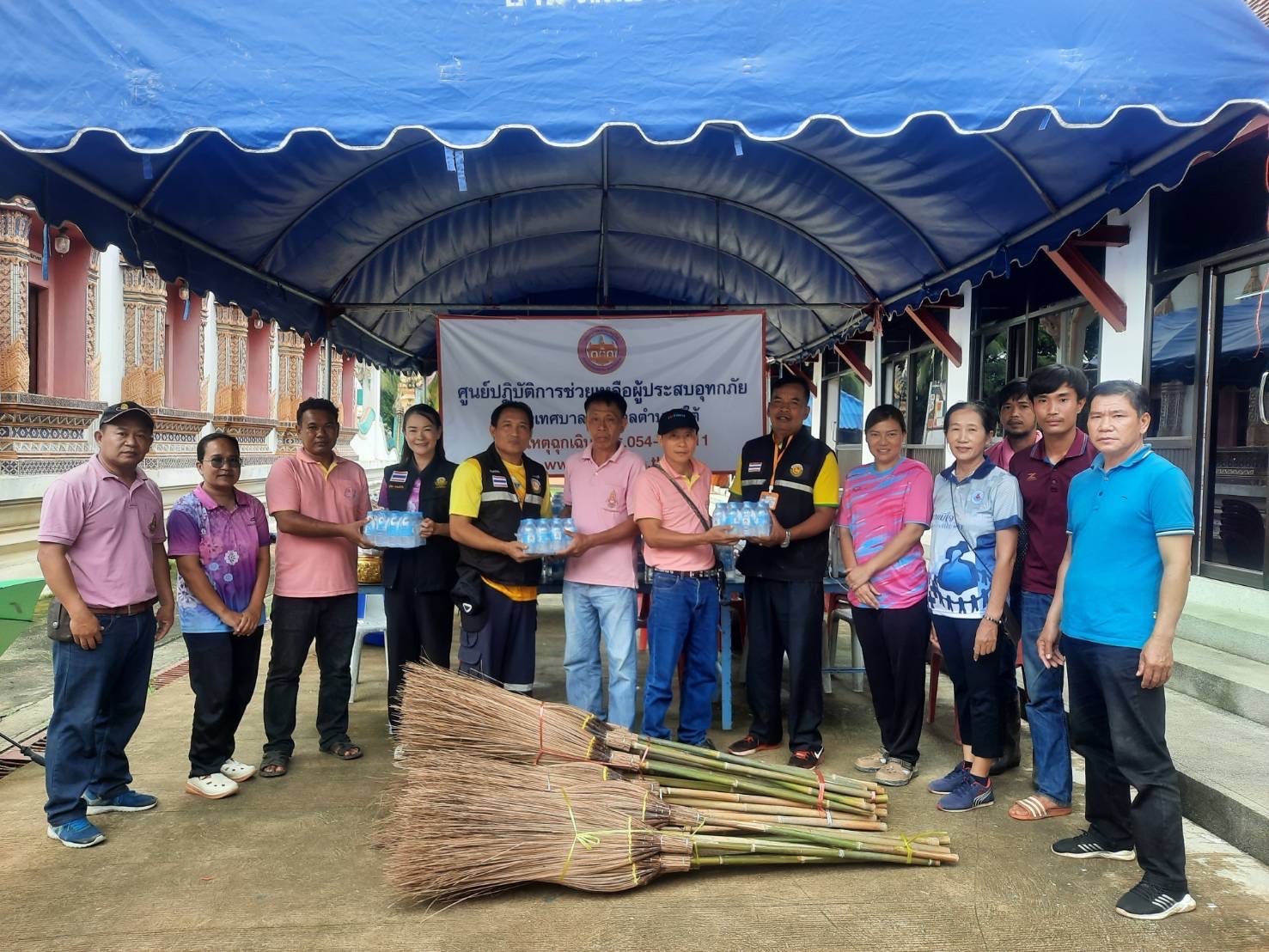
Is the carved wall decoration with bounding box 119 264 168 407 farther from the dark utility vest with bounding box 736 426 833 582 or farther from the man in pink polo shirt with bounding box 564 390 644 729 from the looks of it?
the dark utility vest with bounding box 736 426 833 582

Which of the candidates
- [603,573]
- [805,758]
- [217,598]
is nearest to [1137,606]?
[805,758]

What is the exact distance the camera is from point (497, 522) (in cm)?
415

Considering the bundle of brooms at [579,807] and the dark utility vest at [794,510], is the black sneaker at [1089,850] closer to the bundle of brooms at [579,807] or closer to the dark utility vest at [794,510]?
the bundle of brooms at [579,807]

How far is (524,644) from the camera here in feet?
13.8

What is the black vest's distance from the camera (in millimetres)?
4457

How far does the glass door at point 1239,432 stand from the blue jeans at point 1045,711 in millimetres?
2755

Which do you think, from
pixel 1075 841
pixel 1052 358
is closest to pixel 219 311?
pixel 1052 358

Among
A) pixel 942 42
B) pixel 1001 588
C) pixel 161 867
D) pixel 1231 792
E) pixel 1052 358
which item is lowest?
pixel 161 867

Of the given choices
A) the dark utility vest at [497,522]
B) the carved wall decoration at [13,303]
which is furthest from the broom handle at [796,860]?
the carved wall decoration at [13,303]

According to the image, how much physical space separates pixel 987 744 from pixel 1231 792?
0.92m

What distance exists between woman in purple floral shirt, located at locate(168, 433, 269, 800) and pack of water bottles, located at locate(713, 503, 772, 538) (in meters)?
2.04

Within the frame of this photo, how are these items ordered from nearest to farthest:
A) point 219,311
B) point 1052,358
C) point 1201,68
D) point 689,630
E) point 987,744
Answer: point 1201,68 → point 987,744 → point 689,630 → point 1052,358 → point 219,311

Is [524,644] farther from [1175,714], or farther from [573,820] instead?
[1175,714]

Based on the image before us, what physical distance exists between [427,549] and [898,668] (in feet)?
7.56
